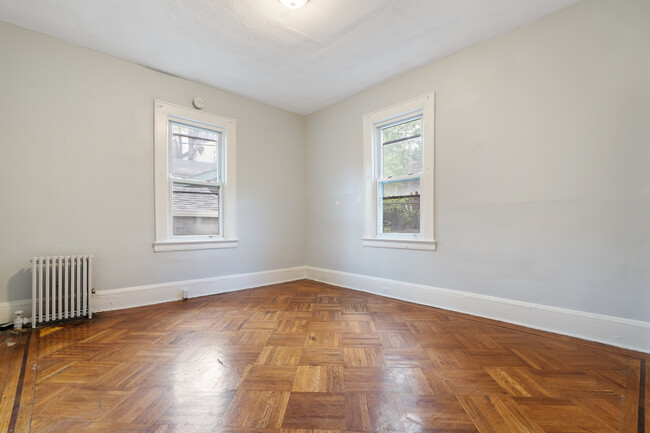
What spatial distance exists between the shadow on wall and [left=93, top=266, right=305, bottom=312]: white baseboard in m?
0.49

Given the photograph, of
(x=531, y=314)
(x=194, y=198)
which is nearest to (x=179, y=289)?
(x=194, y=198)

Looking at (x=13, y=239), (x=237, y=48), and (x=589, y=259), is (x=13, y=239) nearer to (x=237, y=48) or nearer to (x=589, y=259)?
(x=237, y=48)

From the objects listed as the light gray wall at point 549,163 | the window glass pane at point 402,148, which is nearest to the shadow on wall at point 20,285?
the light gray wall at point 549,163

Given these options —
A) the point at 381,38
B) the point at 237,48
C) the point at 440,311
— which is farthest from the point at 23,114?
the point at 440,311

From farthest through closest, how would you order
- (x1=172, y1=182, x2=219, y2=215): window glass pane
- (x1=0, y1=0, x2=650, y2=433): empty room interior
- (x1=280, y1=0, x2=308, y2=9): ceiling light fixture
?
1. (x1=172, y1=182, x2=219, y2=215): window glass pane
2. (x1=280, y1=0, x2=308, y2=9): ceiling light fixture
3. (x1=0, y1=0, x2=650, y2=433): empty room interior

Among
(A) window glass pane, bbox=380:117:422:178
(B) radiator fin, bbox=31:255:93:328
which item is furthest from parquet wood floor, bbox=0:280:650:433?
(A) window glass pane, bbox=380:117:422:178

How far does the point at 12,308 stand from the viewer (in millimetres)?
2479

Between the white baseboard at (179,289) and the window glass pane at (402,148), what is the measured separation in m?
2.15

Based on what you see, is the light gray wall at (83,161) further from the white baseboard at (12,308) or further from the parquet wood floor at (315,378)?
the parquet wood floor at (315,378)

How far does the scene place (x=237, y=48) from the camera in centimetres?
285

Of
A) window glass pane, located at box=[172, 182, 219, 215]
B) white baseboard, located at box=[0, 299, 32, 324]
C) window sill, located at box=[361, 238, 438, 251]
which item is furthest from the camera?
window glass pane, located at box=[172, 182, 219, 215]

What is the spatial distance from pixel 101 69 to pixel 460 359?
13.5 ft

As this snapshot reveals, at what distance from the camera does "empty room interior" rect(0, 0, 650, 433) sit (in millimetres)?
1519

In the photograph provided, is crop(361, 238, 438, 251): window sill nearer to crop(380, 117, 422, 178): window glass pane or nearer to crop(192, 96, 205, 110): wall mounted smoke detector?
crop(380, 117, 422, 178): window glass pane
